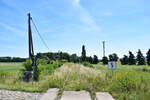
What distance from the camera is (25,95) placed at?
39.1 feet

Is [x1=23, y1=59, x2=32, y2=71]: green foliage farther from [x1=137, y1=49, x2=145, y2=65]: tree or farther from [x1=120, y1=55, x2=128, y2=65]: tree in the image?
[x1=120, y1=55, x2=128, y2=65]: tree

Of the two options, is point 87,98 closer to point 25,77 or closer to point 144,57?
point 25,77

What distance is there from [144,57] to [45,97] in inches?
3086

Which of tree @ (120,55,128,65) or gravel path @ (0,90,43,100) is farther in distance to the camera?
tree @ (120,55,128,65)

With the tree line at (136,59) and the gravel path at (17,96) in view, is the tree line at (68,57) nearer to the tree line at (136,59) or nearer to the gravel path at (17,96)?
the tree line at (136,59)

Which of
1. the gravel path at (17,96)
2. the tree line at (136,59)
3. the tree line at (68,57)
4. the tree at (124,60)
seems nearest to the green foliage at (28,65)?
the gravel path at (17,96)

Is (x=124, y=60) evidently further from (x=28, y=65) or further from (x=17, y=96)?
(x=17, y=96)

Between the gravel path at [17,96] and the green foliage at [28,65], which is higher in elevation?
the green foliage at [28,65]

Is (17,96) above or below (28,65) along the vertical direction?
below

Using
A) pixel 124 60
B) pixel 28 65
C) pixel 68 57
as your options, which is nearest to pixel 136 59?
pixel 124 60

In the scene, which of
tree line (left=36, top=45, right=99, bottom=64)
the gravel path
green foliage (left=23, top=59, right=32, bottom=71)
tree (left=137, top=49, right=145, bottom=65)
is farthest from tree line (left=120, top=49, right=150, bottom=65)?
the gravel path

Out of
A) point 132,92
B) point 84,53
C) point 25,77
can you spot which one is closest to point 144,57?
point 84,53

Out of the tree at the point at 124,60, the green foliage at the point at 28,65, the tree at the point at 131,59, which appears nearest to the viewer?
the green foliage at the point at 28,65

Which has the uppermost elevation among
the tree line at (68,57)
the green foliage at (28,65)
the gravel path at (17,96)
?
the tree line at (68,57)
